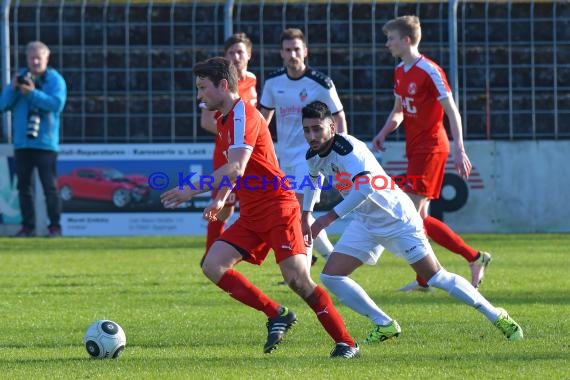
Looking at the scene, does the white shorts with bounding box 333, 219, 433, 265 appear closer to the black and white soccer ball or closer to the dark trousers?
the black and white soccer ball

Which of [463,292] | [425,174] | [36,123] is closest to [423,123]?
[425,174]

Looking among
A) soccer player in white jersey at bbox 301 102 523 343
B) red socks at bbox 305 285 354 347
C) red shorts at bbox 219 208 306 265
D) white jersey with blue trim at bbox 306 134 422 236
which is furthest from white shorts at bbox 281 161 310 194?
red socks at bbox 305 285 354 347

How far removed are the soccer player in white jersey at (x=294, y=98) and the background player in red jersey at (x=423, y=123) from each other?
58 cm

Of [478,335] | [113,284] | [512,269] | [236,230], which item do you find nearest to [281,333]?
[236,230]

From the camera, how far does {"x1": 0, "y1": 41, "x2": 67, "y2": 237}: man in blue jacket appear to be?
17.3 meters

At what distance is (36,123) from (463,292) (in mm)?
10283

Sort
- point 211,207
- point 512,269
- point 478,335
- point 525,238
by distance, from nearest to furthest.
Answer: point 211,207 < point 478,335 < point 512,269 < point 525,238

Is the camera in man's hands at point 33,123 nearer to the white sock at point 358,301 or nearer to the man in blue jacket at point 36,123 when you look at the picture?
the man in blue jacket at point 36,123

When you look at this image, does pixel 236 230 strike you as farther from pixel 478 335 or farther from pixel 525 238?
pixel 525 238

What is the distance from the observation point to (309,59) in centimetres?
1936

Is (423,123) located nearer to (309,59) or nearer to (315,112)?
(315,112)

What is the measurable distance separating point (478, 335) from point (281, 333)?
138 centimetres

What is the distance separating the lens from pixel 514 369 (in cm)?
703

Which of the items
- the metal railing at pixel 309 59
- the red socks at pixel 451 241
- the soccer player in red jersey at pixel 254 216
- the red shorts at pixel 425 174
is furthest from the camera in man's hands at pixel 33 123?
the soccer player in red jersey at pixel 254 216
